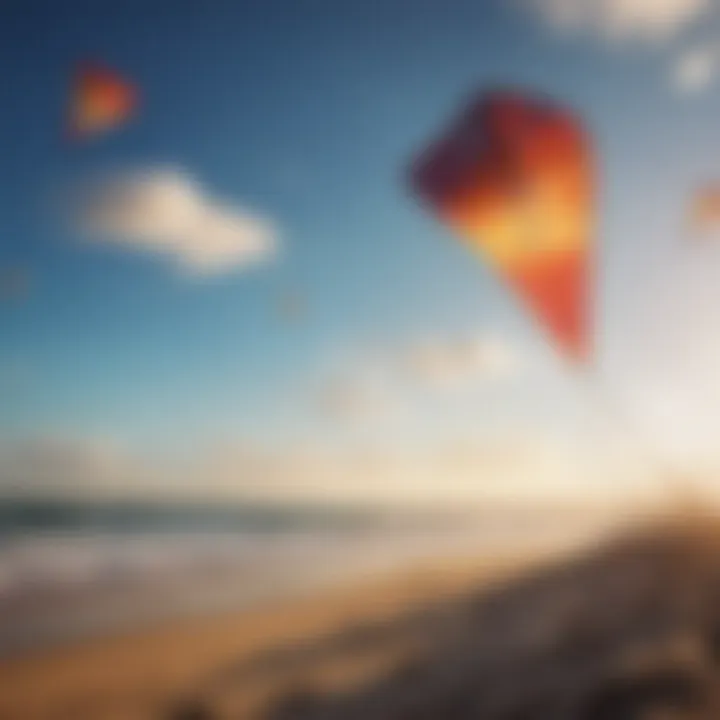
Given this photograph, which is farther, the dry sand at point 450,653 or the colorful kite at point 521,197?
the colorful kite at point 521,197

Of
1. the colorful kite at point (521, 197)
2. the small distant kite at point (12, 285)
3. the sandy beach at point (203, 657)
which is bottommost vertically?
the sandy beach at point (203, 657)

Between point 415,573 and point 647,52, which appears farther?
point 647,52

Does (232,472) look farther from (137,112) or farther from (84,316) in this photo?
(137,112)

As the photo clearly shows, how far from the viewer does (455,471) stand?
4.50ft

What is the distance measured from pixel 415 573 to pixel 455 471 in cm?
13

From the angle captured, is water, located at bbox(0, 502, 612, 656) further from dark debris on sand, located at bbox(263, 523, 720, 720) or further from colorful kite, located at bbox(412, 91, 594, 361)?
colorful kite, located at bbox(412, 91, 594, 361)

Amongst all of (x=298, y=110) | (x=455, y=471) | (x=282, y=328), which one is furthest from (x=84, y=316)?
(x=455, y=471)

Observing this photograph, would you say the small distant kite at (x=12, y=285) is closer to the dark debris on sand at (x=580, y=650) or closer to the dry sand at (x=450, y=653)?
the dry sand at (x=450, y=653)

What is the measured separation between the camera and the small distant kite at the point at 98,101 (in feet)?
4.49

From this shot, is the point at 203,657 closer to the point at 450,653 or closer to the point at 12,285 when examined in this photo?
the point at 450,653

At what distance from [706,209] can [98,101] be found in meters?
0.76

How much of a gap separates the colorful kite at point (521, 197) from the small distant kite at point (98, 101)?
362mm

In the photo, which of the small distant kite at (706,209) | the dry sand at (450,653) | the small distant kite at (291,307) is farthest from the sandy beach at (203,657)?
the small distant kite at (706,209)

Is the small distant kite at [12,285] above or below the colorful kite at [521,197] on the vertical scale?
above
